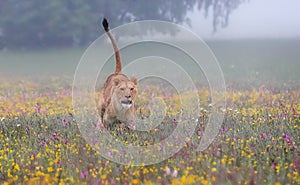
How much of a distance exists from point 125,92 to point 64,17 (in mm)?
26316

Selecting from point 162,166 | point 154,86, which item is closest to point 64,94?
point 154,86

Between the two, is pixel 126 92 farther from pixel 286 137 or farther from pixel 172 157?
pixel 286 137

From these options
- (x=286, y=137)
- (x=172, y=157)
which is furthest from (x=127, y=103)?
(x=286, y=137)

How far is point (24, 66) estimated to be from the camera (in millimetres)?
31984

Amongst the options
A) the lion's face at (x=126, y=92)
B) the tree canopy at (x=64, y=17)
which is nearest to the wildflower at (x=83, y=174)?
the lion's face at (x=126, y=92)

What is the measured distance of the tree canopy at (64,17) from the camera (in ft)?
109

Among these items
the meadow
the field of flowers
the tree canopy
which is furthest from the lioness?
the tree canopy

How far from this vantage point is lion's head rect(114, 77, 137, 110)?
7.83 m

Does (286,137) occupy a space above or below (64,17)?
below

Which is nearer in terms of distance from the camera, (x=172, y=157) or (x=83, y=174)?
(x=83, y=174)

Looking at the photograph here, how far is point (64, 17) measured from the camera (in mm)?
33188

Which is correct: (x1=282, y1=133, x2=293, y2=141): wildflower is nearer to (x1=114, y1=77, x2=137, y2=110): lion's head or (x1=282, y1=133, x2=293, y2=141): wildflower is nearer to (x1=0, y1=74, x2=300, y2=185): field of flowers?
(x1=0, y1=74, x2=300, y2=185): field of flowers

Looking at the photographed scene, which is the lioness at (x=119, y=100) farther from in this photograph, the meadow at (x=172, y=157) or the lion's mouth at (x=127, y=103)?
the meadow at (x=172, y=157)

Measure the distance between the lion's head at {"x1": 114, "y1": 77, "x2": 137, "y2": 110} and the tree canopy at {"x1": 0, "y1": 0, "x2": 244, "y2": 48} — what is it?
2567 centimetres
